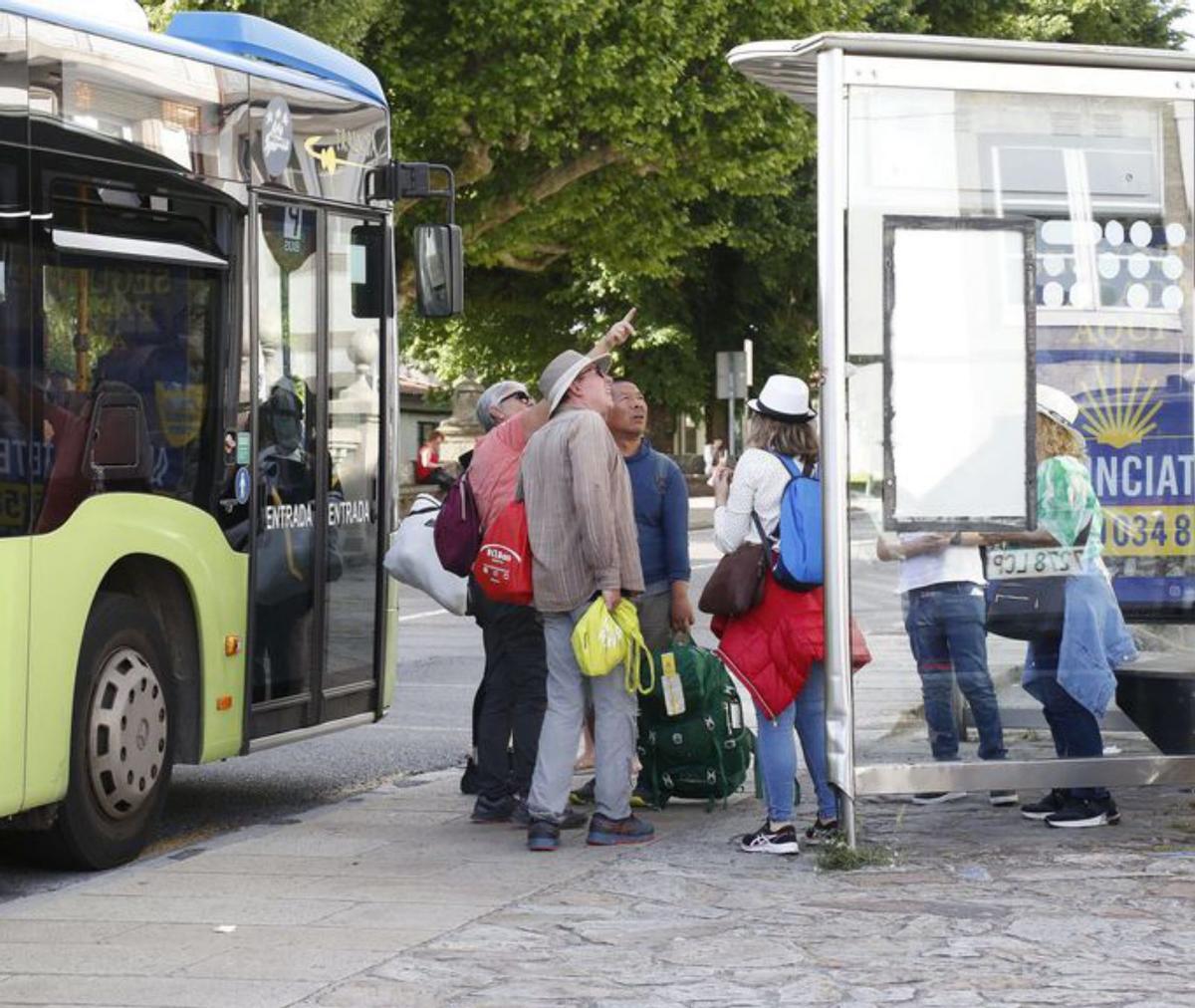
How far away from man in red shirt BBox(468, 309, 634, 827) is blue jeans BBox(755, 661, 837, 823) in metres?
1.00

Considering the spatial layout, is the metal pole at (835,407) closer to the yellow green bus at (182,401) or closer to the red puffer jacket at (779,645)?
the red puffer jacket at (779,645)

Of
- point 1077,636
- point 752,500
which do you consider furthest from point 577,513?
point 1077,636

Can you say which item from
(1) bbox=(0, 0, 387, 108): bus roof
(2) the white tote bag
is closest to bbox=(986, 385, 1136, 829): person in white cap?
(2) the white tote bag

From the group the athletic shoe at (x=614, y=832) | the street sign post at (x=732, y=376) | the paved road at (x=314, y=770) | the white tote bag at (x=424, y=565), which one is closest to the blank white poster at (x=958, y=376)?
the athletic shoe at (x=614, y=832)

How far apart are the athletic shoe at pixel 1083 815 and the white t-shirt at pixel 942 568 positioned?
1077mm

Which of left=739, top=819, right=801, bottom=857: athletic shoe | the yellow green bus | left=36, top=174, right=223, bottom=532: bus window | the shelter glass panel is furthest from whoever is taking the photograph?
left=739, top=819, right=801, bottom=857: athletic shoe

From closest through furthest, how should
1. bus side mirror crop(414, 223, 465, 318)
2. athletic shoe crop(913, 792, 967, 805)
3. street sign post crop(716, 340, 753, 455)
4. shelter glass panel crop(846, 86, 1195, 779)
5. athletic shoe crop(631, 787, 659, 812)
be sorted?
shelter glass panel crop(846, 86, 1195, 779) → athletic shoe crop(913, 792, 967, 805) → athletic shoe crop(631, 787, 659, 812) → bus side mirror crop(414, 223, 465, 318) → street sign post crop(716, 340, 753, 455)

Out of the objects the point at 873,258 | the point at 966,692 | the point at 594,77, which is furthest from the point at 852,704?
the point at 594,77

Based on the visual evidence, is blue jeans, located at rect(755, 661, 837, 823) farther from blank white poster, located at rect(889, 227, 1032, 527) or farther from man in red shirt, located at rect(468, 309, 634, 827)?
man in red shirt, located at rect(468, 309, 634, 827)

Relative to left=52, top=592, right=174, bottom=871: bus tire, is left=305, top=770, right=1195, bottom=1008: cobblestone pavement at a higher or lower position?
lower

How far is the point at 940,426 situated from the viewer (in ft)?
27.8

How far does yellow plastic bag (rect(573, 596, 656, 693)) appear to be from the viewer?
8.70 m

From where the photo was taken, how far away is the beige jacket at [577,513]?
28.7ft

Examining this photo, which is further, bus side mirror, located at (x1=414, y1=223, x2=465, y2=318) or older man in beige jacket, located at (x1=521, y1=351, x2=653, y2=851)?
bus side mirror, located at (x1=414, y1=223, x2=465, y2=318)
